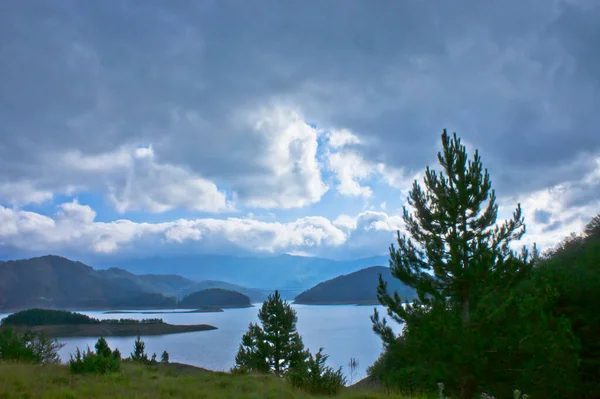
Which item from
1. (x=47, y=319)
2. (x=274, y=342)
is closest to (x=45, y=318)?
(x=47, y=319)

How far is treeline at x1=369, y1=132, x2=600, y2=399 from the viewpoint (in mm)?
12602

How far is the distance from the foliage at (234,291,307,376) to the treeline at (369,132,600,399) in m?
26.0

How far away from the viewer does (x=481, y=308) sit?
14.1 meters

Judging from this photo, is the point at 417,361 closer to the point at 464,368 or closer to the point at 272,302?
the point at 464,368

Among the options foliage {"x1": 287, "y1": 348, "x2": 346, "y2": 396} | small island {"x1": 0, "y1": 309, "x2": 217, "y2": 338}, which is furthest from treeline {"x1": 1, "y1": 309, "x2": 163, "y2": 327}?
foliage {"x1": 287, "y1": 348, "x2": 346, "y2": 396}

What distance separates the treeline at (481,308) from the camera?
12602mm

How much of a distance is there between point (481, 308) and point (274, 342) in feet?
111

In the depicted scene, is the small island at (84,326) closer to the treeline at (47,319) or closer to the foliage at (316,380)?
the treeline at (47,319)

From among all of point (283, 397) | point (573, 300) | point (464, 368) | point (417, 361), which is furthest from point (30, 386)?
point (573, 300)

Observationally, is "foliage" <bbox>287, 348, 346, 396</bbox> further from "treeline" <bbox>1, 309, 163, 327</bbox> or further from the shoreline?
"treeline" <bbox>1, 309, 163, 327</bbox>

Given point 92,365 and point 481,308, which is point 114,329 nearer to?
point 92,365

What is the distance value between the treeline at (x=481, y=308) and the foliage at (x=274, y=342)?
1022 inches

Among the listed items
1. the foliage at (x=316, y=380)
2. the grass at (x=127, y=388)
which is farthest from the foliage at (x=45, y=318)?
the foliage at (x=316, y=380)

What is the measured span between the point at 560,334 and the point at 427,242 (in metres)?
7.40
